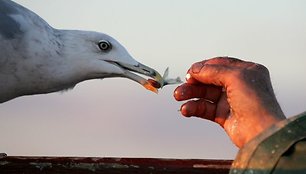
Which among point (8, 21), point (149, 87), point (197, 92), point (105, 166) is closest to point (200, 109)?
point (197, 92)

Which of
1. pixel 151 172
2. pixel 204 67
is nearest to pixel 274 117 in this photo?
pixel 204 67

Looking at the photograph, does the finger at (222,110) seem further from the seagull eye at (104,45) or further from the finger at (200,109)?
the seagull eye at (104,45)

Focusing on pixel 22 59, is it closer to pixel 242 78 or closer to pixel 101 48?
pixel 101 48

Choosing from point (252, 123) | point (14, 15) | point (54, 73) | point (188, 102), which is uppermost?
point (252, 123)

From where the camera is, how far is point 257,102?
1.02 metres

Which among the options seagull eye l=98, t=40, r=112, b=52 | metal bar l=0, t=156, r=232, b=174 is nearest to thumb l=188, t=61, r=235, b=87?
metal bar l=0, t=156, r=232, b=174

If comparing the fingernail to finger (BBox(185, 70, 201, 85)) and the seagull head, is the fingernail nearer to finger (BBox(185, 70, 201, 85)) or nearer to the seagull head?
finger (BBox(185, 70, 201, 85))

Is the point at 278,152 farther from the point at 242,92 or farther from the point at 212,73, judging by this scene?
the point at 212,73

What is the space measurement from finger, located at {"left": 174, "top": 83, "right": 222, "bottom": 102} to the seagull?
2.68 m

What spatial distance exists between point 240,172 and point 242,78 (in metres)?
0.25

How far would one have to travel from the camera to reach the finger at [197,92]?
56.2 inches

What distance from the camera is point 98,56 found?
4.94 m

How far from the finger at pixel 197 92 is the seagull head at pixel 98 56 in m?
3.20

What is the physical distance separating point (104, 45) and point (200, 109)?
3492 mm
